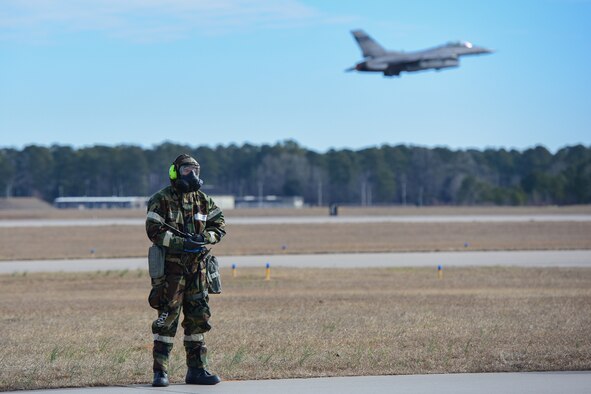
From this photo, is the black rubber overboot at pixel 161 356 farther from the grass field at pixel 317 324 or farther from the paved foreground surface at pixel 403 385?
the grass field at pixel 317 324

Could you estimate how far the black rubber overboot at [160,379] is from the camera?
32.9 feet

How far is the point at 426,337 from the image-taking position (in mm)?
13781

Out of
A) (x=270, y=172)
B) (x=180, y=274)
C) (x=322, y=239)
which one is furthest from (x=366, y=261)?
(x=270, y=172)

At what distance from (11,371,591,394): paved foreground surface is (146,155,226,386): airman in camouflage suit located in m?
0.29

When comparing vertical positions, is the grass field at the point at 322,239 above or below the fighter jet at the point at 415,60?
below

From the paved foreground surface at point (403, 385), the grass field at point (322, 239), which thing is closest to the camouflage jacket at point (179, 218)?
the paved foreground surface at point (403, 385)

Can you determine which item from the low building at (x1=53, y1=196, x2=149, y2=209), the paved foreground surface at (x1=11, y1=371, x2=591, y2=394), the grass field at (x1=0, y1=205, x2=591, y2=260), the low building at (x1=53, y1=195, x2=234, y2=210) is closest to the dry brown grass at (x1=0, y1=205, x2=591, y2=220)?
the grass field at (x1=0, y1=205, x2=591, y2=260)

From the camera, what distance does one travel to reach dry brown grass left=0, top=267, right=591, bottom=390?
11289 mm

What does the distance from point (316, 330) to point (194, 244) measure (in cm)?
549

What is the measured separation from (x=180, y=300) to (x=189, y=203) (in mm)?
931

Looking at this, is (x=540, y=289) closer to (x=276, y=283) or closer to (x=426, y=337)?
(x=276, y=283)

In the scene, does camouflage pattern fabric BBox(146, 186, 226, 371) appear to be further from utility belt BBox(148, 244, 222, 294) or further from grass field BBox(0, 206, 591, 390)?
grass field BBox(0, 206, 591, 390)

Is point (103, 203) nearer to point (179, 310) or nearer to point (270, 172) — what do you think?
point (270, 172)

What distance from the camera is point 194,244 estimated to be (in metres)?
9.88
